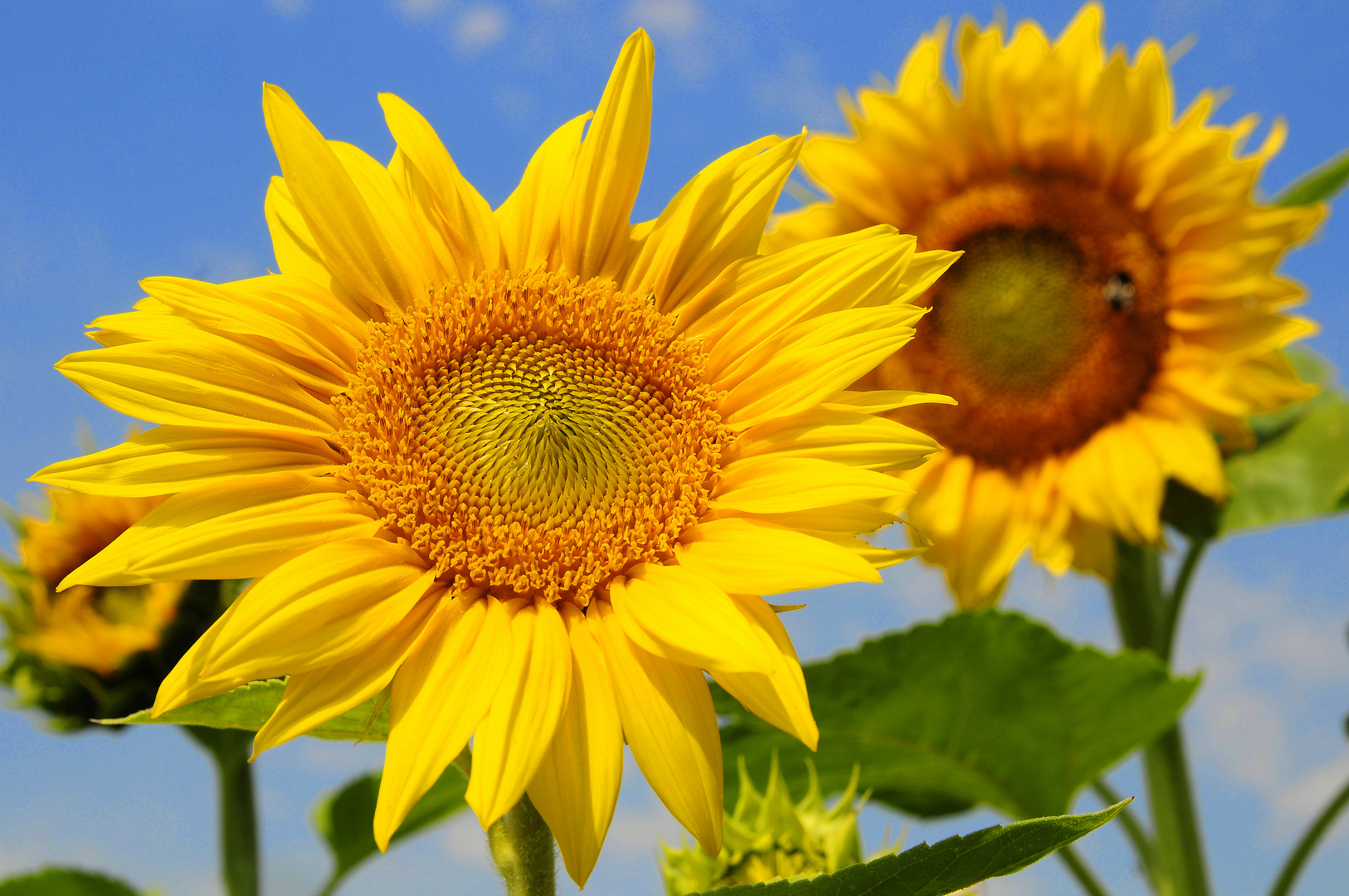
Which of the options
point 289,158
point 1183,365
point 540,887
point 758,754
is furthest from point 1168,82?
point 540,887

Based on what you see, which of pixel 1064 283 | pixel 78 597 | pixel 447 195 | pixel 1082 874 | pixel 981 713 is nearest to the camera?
pixel 447 195

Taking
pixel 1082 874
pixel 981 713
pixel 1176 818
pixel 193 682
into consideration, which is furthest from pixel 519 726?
pixel 1176 818

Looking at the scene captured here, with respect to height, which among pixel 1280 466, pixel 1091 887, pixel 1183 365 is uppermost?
pixel 1183 365

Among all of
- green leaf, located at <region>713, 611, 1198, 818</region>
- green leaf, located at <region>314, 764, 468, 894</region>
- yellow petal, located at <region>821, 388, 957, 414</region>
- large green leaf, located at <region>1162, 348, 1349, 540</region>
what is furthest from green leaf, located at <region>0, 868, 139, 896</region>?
large green leaf, located at <region>1162, 348, 1349, 540</region>

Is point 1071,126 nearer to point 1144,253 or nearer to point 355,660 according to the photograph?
point 1144,253

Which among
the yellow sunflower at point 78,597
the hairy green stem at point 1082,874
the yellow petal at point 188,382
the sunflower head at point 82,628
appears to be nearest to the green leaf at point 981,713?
the hairy green stem at point 1082,874

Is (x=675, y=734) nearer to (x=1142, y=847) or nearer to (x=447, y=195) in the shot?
(x=447, y=195)

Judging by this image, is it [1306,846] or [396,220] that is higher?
[396,220]
